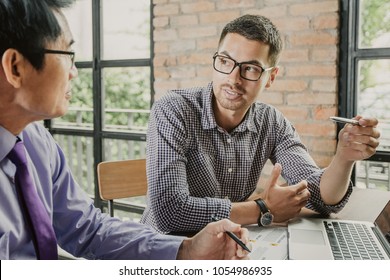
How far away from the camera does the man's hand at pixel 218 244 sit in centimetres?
79

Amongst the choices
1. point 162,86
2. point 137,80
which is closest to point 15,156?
point 162,86

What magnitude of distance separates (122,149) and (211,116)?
166cm

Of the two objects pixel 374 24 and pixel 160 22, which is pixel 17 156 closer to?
pixel 374 24

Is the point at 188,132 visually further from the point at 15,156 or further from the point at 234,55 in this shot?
the point at 15,156

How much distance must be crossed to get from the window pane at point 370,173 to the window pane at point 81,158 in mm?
1782

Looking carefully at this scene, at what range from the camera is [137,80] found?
261 cm

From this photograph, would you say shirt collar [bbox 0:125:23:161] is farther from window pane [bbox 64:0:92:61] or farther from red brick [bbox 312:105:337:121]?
window pane [bbox 64:0:92:61]

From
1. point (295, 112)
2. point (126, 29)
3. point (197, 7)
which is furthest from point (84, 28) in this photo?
point (295, 112)

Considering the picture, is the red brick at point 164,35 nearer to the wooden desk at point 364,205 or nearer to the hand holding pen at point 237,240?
the wooden desk at point 364,205

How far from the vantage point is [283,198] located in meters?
1.10

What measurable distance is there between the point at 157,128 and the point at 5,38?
62cm

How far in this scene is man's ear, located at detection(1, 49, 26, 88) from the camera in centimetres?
67

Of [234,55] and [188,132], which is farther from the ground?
[234,55]
